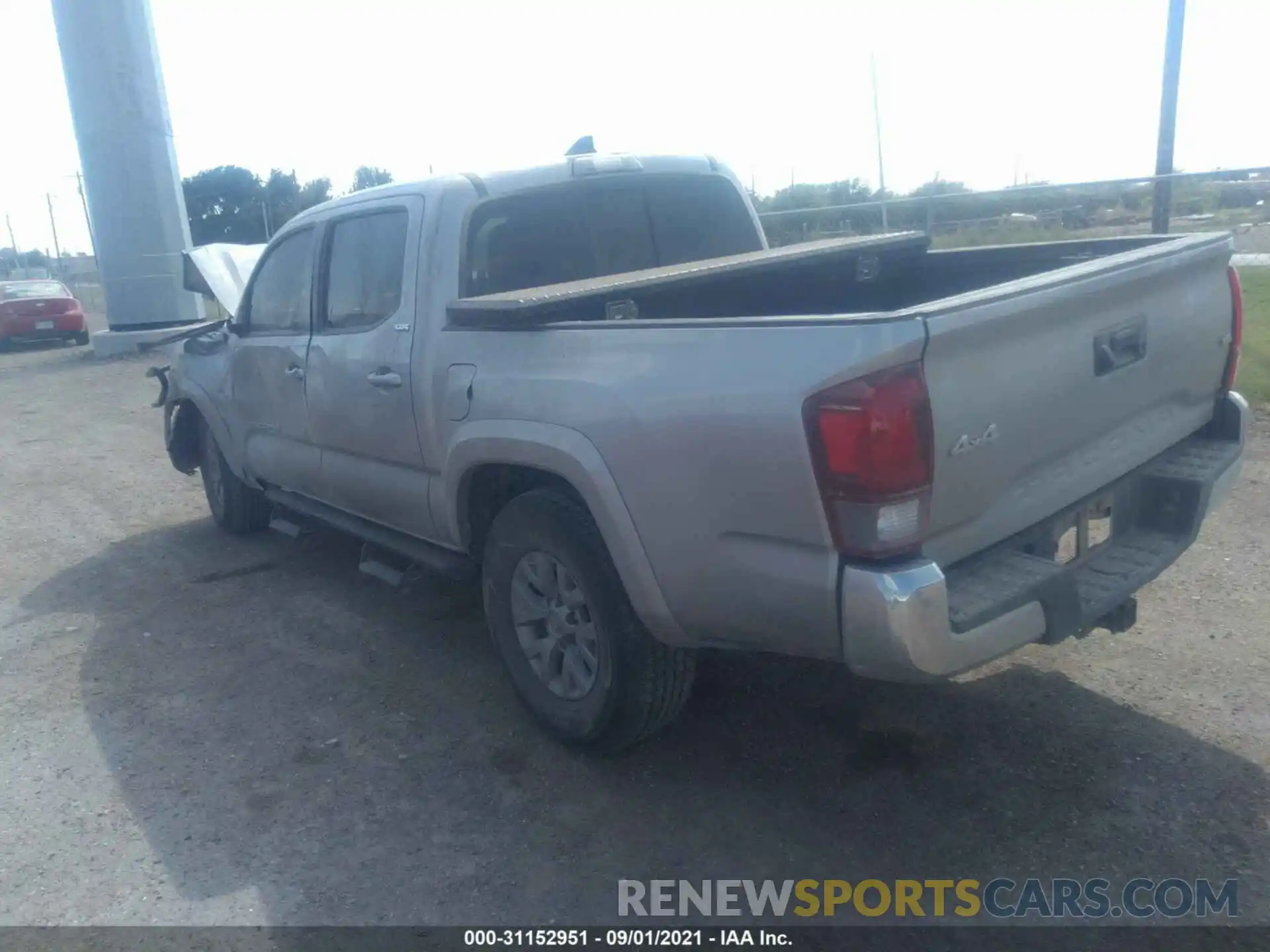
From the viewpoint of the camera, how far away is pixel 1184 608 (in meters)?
4.62

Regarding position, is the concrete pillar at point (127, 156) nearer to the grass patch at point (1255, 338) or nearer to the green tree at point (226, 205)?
the grass patch at point (1255, 338)

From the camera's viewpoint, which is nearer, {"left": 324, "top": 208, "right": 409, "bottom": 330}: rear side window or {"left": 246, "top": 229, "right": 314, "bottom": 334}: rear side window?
{"left": 324, "top": 208, "right": 409, "bottom": 330}: rear side window

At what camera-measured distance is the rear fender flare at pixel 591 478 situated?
10.7 ft

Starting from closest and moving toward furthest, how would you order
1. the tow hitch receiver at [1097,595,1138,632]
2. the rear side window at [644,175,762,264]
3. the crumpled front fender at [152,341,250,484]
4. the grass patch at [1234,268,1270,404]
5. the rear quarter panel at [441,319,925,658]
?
1. the rear quarter panel at [441,319,925,658]
2. the tow hitch receiver at [1097,595,1138,632]
3. the rear side window at [644,175,762,264]
4. the crumpled front fender at [152,341,250,484]
5. the grass patch at [1234,268,1270,404]

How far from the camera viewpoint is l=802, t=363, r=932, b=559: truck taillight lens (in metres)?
2.64

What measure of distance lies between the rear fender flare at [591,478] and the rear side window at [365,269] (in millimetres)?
1013

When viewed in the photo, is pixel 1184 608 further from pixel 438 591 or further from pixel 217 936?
pixel 217 936

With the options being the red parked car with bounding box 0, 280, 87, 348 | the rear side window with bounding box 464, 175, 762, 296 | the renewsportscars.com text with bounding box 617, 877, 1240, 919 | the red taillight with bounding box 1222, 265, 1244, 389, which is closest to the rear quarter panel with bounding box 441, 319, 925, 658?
the renewsportscars.com text with bounding box 617, 877, 1240, 919

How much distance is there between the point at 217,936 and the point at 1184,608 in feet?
12.9

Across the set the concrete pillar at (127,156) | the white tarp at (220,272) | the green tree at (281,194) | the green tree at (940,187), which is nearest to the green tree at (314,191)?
the green tree at (281,194)

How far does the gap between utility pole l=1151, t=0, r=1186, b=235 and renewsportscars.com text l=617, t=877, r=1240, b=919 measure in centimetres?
888

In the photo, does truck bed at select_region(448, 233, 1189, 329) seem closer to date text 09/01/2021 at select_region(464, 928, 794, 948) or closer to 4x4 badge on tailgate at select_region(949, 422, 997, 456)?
4x4 badge on tailgate at select_region(949, 422, 997, 456)

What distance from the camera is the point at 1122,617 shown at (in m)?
3.43

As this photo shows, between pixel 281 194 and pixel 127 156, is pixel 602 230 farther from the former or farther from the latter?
pixel 281 194
